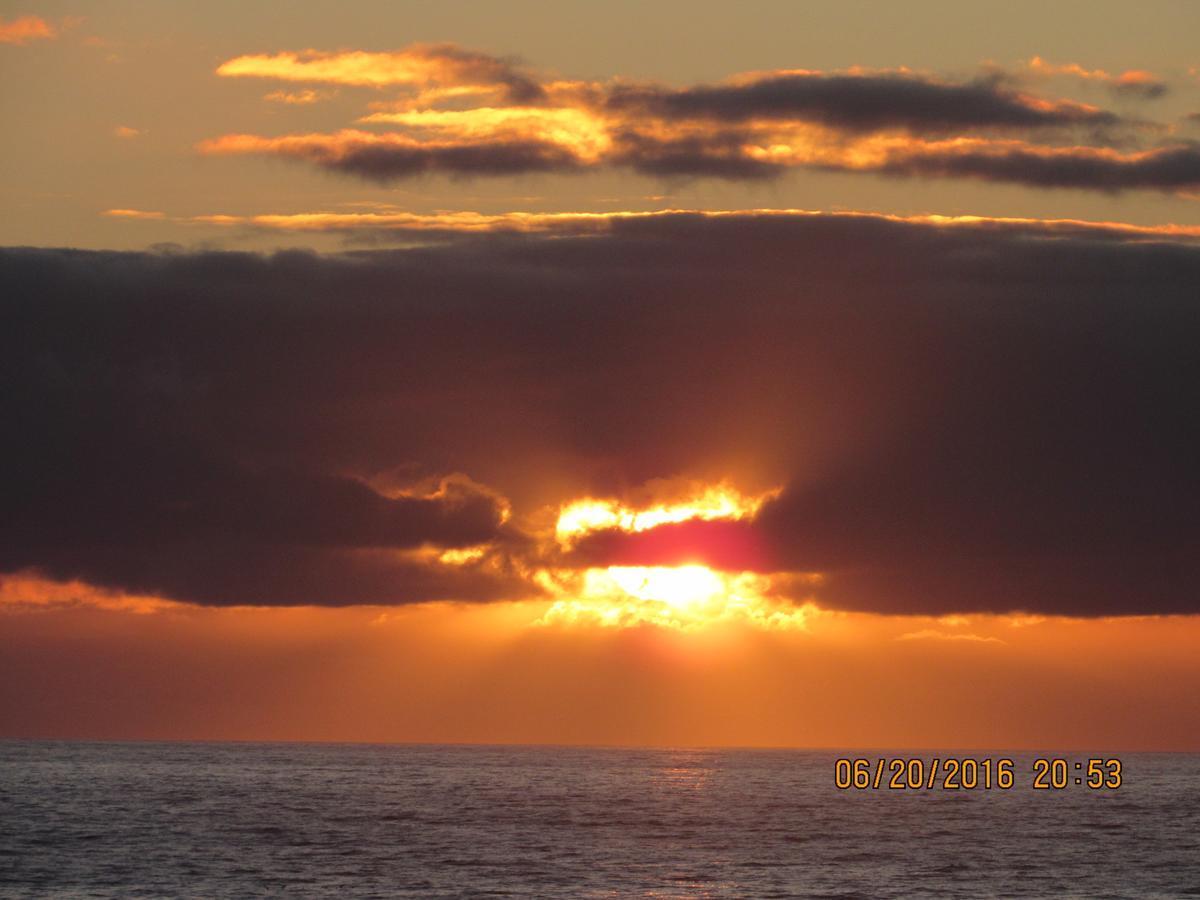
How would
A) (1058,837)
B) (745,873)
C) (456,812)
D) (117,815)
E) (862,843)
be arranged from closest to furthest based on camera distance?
(745,873) → (862,843) → (1058,837) → (117,815) → (456,812)

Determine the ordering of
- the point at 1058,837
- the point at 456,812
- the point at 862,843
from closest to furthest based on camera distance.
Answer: the point at 862,843 < the point at 1058,837 < the point at 456,812

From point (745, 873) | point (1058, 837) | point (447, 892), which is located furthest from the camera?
point (1058, 837)

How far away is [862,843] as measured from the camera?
154000mm

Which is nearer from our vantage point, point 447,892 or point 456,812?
point 447,892

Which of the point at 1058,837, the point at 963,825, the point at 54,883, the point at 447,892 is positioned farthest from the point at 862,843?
the point at 54,883

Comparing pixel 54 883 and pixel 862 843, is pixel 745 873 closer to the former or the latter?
pixel 862 843

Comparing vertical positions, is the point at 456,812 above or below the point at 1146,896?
above

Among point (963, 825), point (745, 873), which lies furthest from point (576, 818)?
point (745, 873)

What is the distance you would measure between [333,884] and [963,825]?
91901 mm

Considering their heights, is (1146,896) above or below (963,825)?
below

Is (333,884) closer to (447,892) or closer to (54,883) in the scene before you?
(447,892)

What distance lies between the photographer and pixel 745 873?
12619cm

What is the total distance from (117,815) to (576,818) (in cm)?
4576

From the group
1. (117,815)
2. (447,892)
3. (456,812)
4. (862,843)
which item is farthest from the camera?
(456,812)
